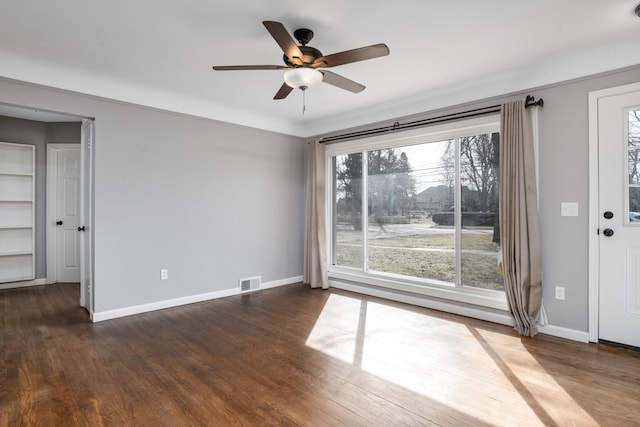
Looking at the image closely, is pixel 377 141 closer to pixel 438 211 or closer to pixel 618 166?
pixel 438 211

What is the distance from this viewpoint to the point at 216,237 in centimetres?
455

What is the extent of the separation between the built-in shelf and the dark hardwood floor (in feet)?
6.36

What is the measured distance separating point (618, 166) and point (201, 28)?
357 cm

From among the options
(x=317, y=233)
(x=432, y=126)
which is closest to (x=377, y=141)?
→ (x=432, y=126)

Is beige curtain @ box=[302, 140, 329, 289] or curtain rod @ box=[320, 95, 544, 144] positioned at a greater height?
curtain rod @ box=[320, 95, 544, 144]

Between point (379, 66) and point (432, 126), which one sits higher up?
point (379, 66)

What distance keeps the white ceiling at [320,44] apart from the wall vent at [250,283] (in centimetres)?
245

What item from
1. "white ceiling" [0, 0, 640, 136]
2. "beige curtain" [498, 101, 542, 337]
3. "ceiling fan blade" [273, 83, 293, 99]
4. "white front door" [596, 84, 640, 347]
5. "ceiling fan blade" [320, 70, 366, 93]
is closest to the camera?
"white ceiling" [0, 0, 640, 136]

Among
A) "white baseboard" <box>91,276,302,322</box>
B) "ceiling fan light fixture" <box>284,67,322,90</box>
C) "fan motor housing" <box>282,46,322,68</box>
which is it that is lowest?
"white baseboard" <box>91,276,302,322</box>

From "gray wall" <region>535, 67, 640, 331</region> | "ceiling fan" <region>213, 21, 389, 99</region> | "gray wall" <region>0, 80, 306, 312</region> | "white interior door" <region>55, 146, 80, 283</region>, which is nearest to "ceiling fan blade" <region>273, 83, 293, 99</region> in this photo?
"ceiling fan" <region>213, 21, 389, 99</region>

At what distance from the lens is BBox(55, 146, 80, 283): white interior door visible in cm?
549

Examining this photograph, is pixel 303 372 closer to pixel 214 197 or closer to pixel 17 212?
pixel 214 197

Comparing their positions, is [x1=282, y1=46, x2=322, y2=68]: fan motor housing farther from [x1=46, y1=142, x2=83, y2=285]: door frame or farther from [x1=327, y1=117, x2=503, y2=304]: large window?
[x1=46, y1=142, x2=83, y2=285]: door frame

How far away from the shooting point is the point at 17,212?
520 cm
